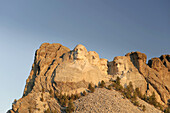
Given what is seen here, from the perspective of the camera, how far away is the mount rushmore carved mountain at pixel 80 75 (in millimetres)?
65250

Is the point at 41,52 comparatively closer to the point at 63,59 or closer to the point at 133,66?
the point at 63,59

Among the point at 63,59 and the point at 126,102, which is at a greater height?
the point at 63,59

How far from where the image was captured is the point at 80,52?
244 ft

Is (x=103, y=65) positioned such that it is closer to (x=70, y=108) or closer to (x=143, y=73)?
(x=143, y=73)

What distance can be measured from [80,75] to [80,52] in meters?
6.76

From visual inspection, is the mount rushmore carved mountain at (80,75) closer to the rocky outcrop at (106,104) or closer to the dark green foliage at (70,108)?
the rocky outcrop at (106,104)

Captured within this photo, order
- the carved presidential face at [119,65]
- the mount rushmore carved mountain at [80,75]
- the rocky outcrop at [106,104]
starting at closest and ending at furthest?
the rocky outcrop at [106,104]
the mount rushmore carved mountain at [80,75]
the carved presidential face at [119,65]

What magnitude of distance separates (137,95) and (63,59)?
69.7ft

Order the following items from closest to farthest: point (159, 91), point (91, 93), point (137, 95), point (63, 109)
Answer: point (63, 109), point (91, 93), point (137, 95), point (159, 91)

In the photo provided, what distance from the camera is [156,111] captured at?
213 feet

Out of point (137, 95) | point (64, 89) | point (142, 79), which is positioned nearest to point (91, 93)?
point (64, 89)

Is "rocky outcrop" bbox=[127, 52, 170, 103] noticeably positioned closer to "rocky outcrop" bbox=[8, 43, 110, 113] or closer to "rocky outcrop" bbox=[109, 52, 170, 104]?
"rocky outcrop" bbox=[109, 52, 170, 104]

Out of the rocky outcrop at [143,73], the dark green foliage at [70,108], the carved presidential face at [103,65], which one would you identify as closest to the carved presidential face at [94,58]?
the carved presidential face at [103,65]

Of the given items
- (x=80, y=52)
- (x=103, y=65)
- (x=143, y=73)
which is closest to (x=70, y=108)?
(x=80, y=52)
